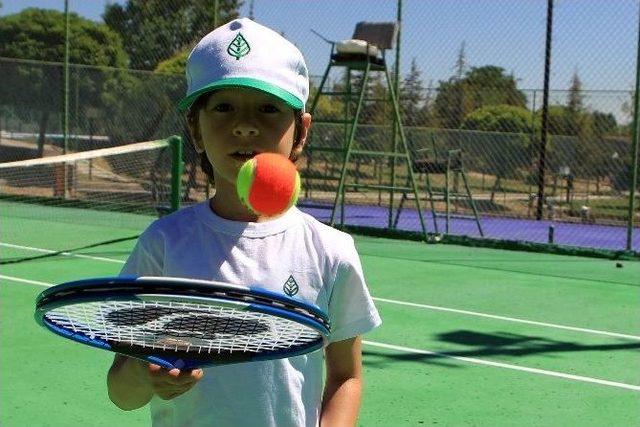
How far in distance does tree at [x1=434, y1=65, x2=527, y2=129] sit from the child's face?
12.7 meters

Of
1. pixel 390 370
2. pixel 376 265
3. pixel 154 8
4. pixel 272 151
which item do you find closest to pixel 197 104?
pixel 272 151

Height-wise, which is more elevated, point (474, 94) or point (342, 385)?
point (474, 94)

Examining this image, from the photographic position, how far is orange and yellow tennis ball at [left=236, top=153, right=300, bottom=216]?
5.61 ft

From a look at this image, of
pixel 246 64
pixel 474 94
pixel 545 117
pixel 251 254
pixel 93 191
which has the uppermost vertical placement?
pixel 474 94

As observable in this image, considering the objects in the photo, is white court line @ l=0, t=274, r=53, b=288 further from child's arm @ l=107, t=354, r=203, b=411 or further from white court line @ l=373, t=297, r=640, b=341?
child's arm @ l=107, t=354, r=203, b=411

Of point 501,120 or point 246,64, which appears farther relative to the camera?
point 501,120

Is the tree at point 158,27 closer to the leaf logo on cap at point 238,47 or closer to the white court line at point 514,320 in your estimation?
the white court line at point 514,320

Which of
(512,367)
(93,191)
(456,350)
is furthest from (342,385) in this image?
(93,191)

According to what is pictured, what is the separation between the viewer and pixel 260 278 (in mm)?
1886

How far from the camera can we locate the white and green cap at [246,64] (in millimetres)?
1844

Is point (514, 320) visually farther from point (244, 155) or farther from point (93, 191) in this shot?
point (93, 191)

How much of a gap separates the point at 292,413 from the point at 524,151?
50.7ft

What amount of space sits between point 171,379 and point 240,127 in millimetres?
503

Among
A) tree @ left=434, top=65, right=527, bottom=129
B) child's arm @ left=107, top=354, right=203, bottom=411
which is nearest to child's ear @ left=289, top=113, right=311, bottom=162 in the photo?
child's arm @ left=107, top=354, right=203, bottom=411
